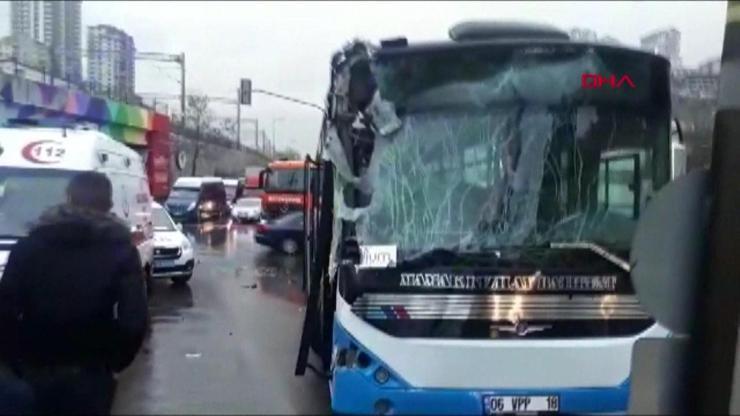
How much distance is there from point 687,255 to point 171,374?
24.4 ft

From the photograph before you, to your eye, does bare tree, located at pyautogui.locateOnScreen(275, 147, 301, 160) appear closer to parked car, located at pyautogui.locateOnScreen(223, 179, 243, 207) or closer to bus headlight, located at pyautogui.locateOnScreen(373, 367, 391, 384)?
parked car, located at pyautogui.locateOnScreen(223, 179, 243, 207)

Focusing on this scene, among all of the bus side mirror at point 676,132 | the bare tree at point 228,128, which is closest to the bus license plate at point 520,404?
the bus side mirror at point 676,132

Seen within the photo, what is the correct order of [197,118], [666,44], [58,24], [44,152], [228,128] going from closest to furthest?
[666,44], [44,152], [58,24], [197,118], [228,128]

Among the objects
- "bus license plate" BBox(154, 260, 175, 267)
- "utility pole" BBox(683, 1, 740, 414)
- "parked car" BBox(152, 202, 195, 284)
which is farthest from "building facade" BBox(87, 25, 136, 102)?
"utility pole" BBox(683, 1, 740, 414)

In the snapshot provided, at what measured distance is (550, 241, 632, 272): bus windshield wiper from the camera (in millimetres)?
6676

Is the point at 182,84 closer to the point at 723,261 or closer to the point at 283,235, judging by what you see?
the point at 283,235

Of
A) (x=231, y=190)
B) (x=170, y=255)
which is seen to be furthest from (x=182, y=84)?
(x=170, y=255)

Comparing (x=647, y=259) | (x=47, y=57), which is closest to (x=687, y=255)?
(x=647, y=259)

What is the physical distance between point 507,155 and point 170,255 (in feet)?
39.2

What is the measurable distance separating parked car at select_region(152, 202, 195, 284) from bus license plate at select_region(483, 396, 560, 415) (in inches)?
465

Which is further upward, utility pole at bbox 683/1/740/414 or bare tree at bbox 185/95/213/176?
utility pole at bbox 683/1/740/414

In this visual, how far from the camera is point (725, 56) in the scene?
3.71 meters

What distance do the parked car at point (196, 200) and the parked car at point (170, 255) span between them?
23.4m

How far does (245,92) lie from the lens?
3862 cm
